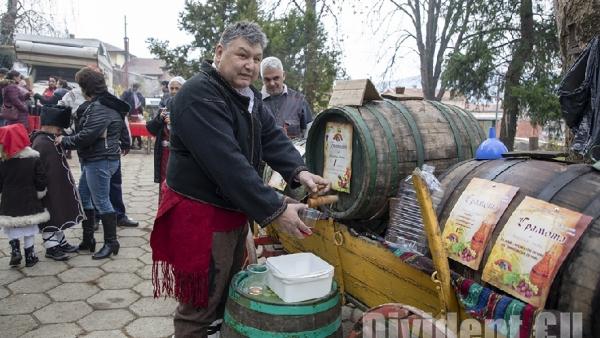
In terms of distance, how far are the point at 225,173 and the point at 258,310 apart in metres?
0.60

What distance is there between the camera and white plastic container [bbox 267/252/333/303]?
1.92 m

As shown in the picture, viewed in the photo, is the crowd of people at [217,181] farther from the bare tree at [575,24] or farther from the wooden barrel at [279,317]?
the bare tree at [575,24]

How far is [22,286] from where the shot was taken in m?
3.79

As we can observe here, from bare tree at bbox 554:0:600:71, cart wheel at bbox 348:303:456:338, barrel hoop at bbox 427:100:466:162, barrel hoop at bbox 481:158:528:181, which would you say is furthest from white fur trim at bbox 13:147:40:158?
bare tree at bbox 554:0:600:71

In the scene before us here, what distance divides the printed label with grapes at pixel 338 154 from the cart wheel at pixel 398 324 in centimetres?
124

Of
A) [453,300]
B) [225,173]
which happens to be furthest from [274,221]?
[453,300]

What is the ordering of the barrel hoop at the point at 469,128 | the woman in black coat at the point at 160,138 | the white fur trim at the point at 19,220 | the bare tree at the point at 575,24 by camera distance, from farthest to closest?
1. the woman in black coat at the point at 160,138
2. the white fur trim at the point at 19,220
3. the bare tree at the point at 575,24
4. the barrel hoop at the point at 469,128

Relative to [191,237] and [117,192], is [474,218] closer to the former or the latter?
[191,237]

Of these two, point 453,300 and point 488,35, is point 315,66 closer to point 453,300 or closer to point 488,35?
point 488,35

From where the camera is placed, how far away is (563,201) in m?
1.71

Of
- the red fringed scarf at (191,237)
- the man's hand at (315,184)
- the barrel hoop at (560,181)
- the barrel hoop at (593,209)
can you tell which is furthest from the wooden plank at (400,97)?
the barrel hoop at (593,209)

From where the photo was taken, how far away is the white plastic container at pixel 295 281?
1915mm

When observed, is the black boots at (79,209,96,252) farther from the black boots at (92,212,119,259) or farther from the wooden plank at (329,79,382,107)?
the wooden plank at (329,79,382,107)

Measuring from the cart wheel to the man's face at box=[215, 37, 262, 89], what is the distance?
1194 mm
